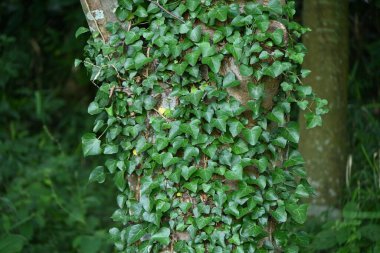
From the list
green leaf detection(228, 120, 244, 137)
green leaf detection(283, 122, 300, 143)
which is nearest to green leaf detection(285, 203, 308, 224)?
green leaf detection(283, 122, 300, 143)

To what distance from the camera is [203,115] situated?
2.45 metres

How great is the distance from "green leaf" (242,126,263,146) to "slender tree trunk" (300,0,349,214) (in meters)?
1.92

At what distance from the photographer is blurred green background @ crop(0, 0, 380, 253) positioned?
3949 mm

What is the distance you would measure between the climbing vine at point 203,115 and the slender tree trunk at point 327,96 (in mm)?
1715

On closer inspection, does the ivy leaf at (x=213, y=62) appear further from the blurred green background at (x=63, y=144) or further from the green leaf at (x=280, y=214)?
the blurred green background at (x=63, y=144)

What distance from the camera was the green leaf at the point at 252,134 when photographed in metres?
2.45

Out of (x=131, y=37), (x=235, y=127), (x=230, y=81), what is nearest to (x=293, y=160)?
(x=235, y=127)

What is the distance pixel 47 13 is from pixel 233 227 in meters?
4.94

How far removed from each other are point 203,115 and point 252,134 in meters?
0.22

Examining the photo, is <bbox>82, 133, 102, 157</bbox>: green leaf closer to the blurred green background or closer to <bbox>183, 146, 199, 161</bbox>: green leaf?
<bbox>183, 146, 199, 161</bbox>: green leaf

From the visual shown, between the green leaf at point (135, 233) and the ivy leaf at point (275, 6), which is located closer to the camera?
the ivy leaf at point (275, 6)

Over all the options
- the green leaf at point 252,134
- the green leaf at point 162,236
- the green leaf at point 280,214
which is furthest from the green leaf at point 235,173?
the green leaf at point 162,236

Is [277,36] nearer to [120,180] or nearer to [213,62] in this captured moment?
[213,62]

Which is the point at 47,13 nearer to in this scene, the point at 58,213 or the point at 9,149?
the point at 9,149
